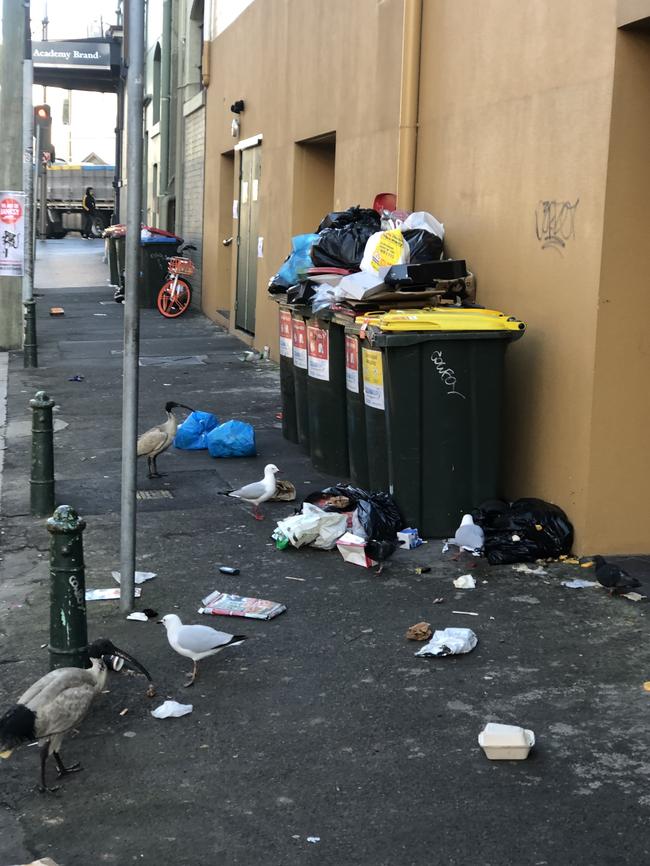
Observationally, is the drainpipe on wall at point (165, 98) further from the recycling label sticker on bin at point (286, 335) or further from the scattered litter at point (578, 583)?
the scattered litter at point (578, 583)

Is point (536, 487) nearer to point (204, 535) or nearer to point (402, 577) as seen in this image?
point (402, 577)

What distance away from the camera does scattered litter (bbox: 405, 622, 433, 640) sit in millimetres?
5984

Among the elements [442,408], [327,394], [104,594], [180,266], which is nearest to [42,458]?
[104,594]

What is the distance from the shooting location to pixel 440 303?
338 inches

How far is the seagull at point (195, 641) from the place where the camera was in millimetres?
5316

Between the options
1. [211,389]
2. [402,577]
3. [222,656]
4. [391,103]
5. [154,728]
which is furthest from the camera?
[211,389]

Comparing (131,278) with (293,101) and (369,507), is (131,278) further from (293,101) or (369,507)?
(293,101)

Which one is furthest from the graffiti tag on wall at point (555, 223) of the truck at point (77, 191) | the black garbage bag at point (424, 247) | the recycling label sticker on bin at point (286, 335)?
the truck at point (77, 191)

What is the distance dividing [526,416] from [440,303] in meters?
1.17

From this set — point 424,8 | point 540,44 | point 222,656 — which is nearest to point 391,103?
point 424,8

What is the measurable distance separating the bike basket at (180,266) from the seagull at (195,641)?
55.1 feet

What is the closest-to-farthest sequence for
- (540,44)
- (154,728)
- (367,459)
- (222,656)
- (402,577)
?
1. (154,728)
2. (222,656)
3. (402,577)
4. (540,44)
5. (367,459)

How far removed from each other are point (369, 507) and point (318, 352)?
7.54ft

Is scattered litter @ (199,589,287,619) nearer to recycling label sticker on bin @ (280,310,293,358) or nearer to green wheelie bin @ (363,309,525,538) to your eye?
green wheelie bin @ (363,309,525,538)
